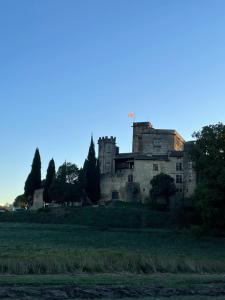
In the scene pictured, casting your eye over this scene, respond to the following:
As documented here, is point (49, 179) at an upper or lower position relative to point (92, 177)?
lower

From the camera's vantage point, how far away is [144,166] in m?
84.0

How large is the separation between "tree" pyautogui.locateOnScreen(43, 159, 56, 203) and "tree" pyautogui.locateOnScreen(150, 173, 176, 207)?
15.8 meters

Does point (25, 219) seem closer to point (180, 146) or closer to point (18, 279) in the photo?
point (180, 146)

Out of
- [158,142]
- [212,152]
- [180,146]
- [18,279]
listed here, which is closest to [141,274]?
[18,279]

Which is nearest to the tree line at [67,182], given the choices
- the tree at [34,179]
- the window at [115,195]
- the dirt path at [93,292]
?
the tree at [34,179]

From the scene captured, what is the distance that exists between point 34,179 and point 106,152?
1560 cm

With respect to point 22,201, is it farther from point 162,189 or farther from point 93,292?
point 93,292

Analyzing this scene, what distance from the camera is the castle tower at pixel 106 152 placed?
9177 cm

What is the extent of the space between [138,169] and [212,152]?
37.6 meters

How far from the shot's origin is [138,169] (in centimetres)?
8388

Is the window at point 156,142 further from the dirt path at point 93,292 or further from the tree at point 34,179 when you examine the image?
the dirt path at point 93,292

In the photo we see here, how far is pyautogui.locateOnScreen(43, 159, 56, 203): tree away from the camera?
8150 cm

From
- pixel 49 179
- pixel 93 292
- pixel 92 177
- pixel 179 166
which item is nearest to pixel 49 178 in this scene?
pixel 49 179

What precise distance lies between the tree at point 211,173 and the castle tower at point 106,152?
42485mm
